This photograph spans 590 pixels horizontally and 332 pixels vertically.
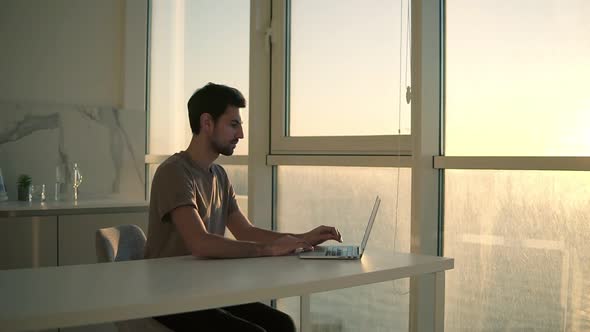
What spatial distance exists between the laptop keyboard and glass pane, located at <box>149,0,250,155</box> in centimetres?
172

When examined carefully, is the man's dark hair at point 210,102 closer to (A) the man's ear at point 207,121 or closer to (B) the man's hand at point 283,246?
(A) the man's ear at point 207,121

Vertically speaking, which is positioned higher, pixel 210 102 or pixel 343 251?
pixel 210 102

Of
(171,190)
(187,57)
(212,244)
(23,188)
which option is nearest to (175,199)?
(171,190)

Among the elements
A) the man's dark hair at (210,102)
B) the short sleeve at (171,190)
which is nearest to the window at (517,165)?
the man's dark hair at (210,102)

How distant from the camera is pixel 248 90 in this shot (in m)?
4.27

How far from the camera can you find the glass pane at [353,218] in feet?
11.4

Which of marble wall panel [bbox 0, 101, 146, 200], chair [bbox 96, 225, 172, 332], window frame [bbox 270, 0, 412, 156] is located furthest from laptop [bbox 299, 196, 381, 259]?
marble wall panel [bbox 0, 101, 146, 200]

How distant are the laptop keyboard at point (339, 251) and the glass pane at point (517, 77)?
2.70ft

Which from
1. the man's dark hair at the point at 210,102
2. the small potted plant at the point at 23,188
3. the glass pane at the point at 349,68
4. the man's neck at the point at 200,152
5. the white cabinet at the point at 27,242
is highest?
the glass pane at the point at 349,68

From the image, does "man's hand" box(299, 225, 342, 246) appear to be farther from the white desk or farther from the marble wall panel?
the marble wall panel

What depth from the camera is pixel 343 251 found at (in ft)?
8.75

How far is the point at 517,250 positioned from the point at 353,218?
37.3 inches

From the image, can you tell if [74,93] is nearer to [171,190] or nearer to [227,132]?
[227,132]

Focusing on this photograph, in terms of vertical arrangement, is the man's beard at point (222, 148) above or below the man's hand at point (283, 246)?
above
